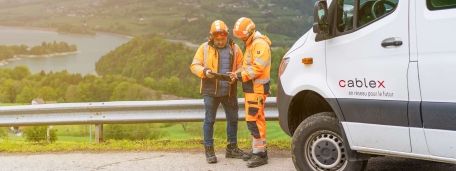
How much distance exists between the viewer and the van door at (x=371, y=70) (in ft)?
15.3

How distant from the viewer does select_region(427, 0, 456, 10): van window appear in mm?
4328

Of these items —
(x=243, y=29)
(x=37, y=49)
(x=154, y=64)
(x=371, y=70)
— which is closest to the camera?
(x=371, y=70)

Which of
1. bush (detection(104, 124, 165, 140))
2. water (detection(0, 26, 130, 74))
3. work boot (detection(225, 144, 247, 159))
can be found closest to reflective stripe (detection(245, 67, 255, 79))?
work boot (detection(225, 144, 247, 159))

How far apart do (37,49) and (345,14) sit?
15.1m

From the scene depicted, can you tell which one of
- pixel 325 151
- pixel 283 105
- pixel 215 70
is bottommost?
pixel 325 151

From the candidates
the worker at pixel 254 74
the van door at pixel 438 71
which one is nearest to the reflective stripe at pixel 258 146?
the worker at pixel 254 74

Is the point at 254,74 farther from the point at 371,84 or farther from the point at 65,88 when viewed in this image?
the point at 65,88

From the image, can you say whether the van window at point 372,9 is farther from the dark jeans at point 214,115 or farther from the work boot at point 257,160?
the dark jeans at point 214,115

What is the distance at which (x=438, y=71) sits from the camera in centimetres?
434

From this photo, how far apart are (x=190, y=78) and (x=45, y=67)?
21.5ft

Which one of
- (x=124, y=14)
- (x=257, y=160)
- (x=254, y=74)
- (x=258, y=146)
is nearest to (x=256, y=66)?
(x=254, y=74)

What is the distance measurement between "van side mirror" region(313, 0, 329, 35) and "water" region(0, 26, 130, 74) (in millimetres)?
12786

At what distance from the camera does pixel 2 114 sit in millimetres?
8547

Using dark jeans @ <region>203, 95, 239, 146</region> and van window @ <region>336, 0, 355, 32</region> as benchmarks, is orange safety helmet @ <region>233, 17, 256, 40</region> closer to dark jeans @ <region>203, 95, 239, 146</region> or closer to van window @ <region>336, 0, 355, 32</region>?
dark jeans @ <region>203, 95, 239, 146</region>
